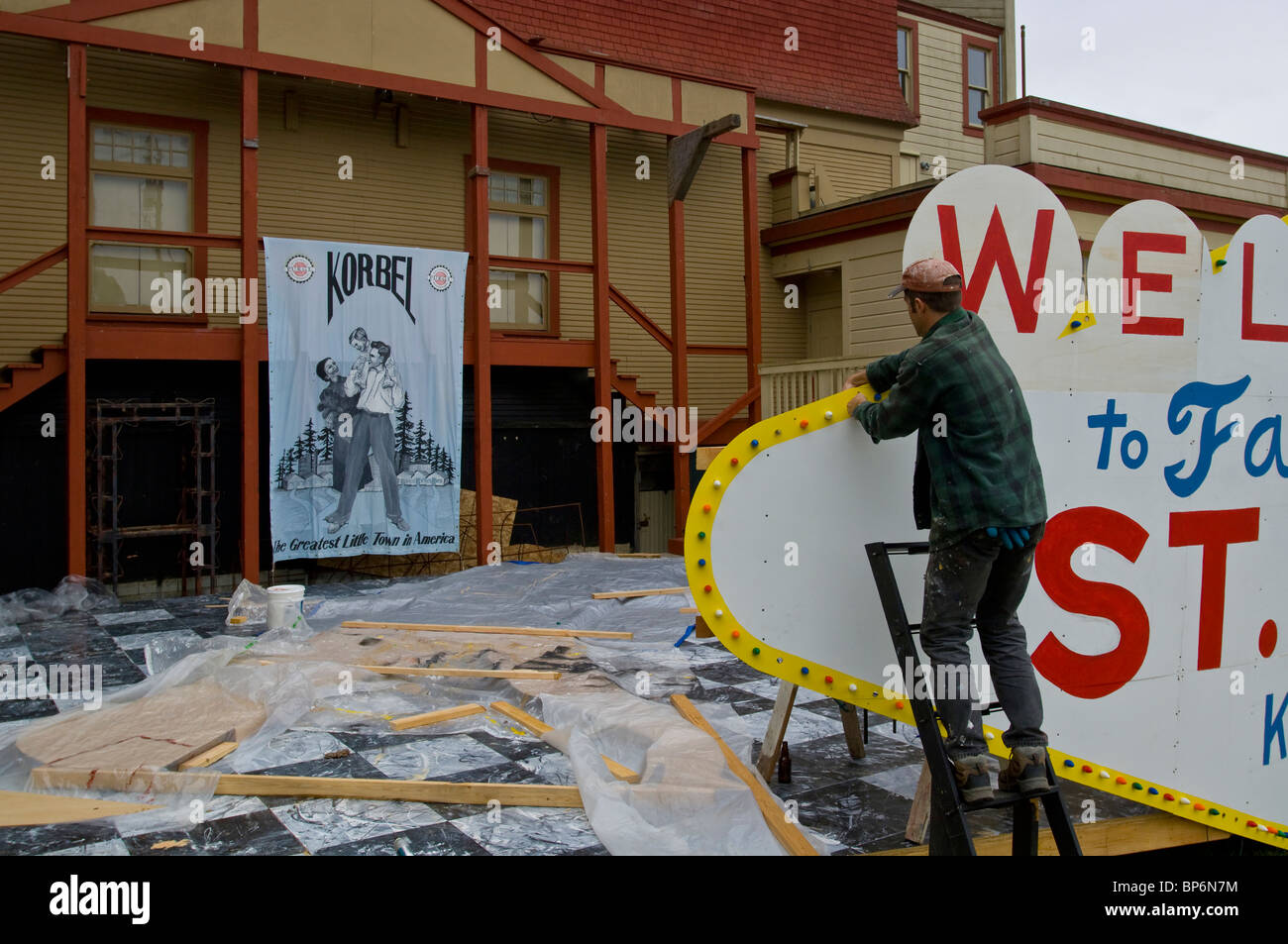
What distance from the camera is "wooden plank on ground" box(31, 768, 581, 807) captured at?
4766mm

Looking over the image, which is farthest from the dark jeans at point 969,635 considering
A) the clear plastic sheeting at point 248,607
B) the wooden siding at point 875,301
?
the wooden siding at point 875,301

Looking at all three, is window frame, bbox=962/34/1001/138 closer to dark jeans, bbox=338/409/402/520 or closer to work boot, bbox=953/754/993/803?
dark jeans, bbox=338/409/402/520

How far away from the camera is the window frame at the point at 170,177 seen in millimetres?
11961

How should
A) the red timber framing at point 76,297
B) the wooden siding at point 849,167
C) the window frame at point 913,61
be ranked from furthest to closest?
the window frame at point 913,61 < the wooden siding at point 849,167 < the red timber framing at point 76,297

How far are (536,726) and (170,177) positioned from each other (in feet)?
32.2

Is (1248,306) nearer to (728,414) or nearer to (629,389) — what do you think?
(728,414)

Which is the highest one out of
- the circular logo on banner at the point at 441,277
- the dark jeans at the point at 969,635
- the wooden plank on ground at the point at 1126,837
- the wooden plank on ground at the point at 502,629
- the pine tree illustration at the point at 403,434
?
the circular logo on banner at the point at 441,277

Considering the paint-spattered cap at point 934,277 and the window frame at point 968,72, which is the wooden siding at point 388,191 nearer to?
the window frame at point 968,72

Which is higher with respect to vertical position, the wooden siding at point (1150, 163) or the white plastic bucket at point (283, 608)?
the wooden siding at point (1150, 163)

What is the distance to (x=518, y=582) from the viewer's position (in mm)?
10867

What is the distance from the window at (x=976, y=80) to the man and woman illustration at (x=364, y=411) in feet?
47.3

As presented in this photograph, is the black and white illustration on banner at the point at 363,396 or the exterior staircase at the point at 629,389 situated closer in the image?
the black and white illustration on banner at the point at 363,396
